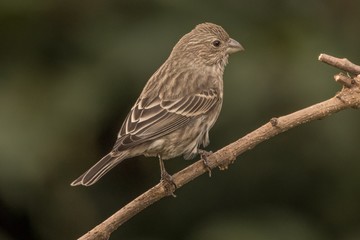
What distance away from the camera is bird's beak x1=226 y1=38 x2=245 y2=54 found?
770cm

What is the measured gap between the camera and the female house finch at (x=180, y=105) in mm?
6938

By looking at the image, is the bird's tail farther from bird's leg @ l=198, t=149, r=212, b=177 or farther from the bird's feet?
bird's leg @ l=198, t=149, r=212, b=177

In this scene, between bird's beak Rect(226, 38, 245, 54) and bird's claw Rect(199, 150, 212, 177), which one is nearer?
bird's claw Rect(199, 150, 212, 177)

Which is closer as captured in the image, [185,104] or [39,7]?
[185,104]

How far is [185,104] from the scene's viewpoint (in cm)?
744

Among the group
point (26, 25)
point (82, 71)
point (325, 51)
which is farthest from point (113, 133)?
point (325, 51)

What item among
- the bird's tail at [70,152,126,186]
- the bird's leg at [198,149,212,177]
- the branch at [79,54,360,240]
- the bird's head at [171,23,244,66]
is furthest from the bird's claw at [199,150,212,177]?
the bird's head at [171,23,244,66]

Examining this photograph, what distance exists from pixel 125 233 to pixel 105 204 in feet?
0.96

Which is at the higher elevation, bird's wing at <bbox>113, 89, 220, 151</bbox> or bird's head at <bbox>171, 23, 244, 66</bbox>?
bird's head at <bbox>171, 23, 244, 66</bbox>

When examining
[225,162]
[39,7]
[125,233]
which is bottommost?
[125,233]

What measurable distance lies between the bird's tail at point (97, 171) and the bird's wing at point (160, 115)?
72 millimetres

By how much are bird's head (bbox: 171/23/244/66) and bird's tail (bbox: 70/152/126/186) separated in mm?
1372

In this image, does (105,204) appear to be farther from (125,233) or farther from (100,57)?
(100,57)

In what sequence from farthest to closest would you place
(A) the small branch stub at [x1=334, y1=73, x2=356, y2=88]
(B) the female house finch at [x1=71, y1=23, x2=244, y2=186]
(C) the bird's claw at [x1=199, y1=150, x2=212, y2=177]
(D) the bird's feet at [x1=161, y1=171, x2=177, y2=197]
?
(B) the female house finch at [x1=71, y1=23, x2=244, y2=186] < (C) the bird's claw at [x1=199, y1=150, x2=212, y2=177] < (D) the bird's feet at [x1=161, y1=171, x2=177, y2=197] < (A) the small branch stub at [x1=334, y1=73, x2=356, y2=88]
